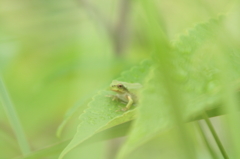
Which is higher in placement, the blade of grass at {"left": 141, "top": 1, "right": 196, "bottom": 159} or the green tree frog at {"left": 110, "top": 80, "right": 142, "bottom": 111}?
the green tree frog at {"left": 110, "top": 80, "right": 142, "bottom": 111}

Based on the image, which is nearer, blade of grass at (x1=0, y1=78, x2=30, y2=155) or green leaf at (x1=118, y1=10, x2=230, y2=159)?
green leaf at (x1=118, y1=10, x2=230, y2=159)

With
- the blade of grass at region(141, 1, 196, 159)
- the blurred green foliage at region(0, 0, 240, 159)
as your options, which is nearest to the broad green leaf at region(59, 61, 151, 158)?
the blurred green foliage at region(0, 0, 240, 159)

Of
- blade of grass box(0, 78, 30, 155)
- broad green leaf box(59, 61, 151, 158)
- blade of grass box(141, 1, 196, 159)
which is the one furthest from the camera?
blade of grass box(0, 78, 30, 155)

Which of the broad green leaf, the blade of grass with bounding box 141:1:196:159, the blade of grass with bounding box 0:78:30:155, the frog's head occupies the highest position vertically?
the frog's head

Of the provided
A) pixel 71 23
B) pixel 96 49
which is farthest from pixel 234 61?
pixel 71 23

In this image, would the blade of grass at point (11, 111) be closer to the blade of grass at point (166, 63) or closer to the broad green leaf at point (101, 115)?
the broad green leaf at point (101, 115)

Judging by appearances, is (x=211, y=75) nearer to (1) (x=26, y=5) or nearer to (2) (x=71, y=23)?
(2) (x=71, y=23)

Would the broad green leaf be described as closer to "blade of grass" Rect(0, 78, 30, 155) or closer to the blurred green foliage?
the blurred green foliage

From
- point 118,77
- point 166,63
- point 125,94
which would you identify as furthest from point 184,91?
point 125,94

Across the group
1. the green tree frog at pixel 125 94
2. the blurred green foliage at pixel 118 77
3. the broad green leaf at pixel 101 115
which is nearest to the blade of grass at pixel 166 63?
the blurred green foliage at pixel 118 77

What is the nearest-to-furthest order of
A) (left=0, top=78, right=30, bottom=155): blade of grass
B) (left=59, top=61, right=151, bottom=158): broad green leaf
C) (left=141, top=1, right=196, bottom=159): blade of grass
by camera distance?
(left=141, top=1, right=196, bottom=159): blade of grass → (left=59, top=61, right=151, bottom=158): broad green leaf → (left=0, top=78, right=30, bottom=155): blade of grass
